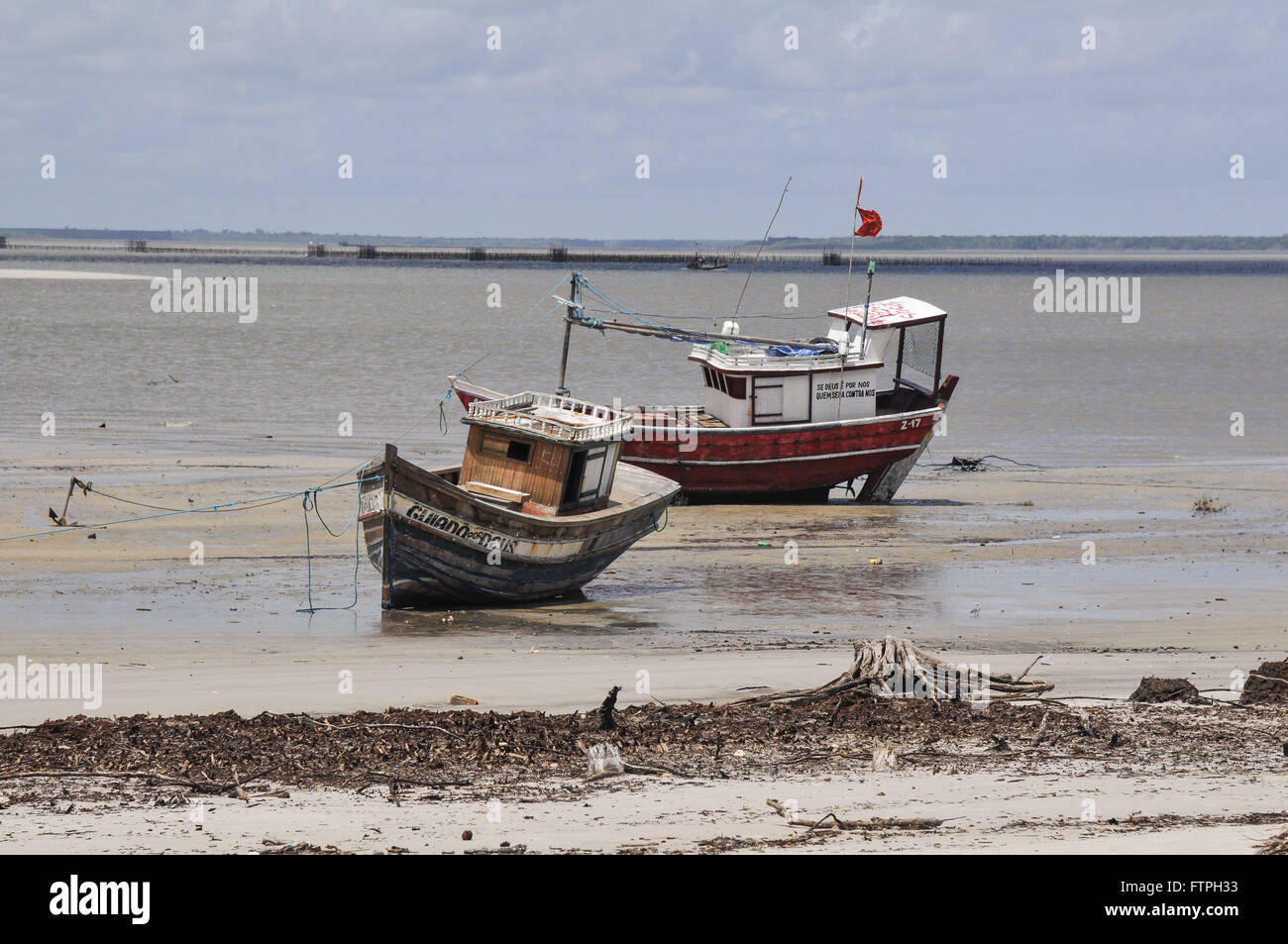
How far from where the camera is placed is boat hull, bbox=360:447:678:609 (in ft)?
53.8

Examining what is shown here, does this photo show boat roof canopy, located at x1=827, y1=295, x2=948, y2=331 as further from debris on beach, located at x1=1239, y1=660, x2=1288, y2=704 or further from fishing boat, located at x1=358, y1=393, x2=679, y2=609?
debris on beach, located at x1=1239, y1=660, x2=1288, y2=704

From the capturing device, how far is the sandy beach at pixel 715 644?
8.38 m

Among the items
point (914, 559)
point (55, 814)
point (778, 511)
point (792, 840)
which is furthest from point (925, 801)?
point (778, 511)

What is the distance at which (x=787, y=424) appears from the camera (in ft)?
83.1

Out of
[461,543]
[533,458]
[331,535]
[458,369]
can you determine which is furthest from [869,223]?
[458,369]

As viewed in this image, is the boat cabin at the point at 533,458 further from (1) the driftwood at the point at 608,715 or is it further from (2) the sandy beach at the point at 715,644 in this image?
(1) the driftwood at the point at 608,715

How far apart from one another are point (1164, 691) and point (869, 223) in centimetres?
1566

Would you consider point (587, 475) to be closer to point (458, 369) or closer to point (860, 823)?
point (860, 823)

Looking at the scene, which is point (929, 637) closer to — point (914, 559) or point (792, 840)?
point (914, 559)

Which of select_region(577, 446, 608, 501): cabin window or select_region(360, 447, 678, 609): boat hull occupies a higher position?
select_region(577, 446, 608, 501): cabin window

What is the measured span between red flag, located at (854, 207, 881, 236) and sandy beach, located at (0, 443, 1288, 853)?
488cm

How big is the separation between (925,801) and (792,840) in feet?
4.22

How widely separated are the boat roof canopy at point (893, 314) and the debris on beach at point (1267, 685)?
46.8 ft

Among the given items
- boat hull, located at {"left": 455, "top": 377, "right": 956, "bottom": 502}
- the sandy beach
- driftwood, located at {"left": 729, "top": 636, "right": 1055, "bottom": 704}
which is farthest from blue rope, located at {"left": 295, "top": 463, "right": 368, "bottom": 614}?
driftwood, located at {"left": 729, "top": 636, "right": 1055, "bottom": 704}
